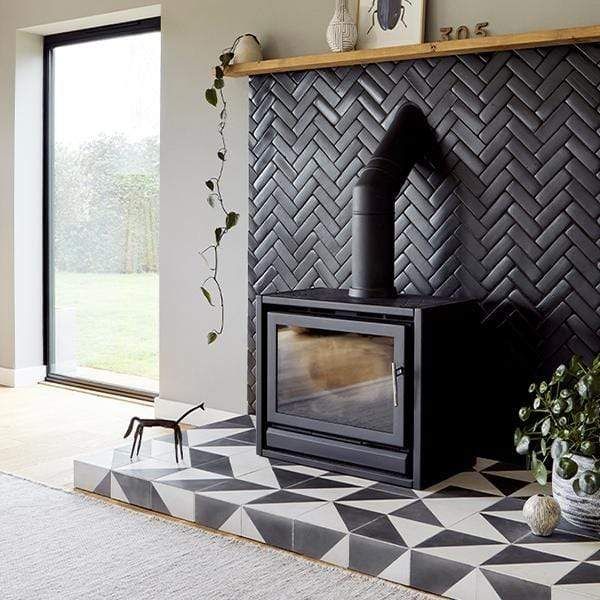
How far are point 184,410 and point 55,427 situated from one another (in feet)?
2.22

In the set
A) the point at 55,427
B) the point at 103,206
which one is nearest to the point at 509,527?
the point at 55,427

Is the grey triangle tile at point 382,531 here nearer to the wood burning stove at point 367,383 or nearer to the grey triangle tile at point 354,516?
the grey triangle tile at point 354,516

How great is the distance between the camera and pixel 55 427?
4.87 m

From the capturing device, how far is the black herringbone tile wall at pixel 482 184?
3.50m

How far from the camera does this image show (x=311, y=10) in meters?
4.27

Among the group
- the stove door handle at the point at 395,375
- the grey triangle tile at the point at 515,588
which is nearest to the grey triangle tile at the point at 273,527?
the stove door handle at the point at 395,375

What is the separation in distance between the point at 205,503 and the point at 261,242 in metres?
1.55

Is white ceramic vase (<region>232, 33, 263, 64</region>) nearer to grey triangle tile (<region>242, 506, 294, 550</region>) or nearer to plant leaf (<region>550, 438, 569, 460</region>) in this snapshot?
grey triangle tile (<region>242, 506, 294, 550</region>)

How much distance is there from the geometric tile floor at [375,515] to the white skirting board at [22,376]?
7.34ft

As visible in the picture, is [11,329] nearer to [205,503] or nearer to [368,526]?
[205,503]

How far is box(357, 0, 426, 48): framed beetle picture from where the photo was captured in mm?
3861

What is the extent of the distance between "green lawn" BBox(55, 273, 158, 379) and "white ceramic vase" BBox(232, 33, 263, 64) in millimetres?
1573

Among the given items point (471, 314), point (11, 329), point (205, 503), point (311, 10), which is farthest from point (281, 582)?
point (11, 329)

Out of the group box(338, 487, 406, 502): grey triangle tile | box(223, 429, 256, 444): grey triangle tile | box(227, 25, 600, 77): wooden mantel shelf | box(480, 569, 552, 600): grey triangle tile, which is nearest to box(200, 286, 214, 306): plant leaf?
box(223, 429, 256, 444): grey triangle tile
